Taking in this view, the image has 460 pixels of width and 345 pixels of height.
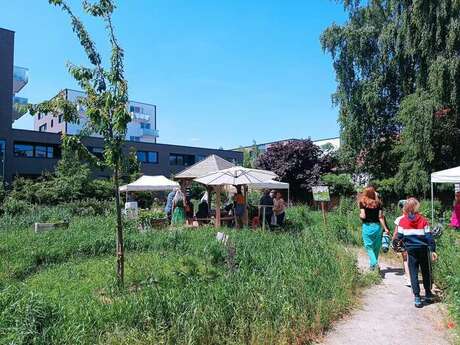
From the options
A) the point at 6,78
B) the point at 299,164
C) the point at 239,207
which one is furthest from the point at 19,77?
the point at 239,207

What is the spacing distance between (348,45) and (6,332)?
68.2 feet

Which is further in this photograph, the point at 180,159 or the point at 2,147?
the point at 180,159

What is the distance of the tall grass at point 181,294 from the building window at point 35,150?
33.3 meters

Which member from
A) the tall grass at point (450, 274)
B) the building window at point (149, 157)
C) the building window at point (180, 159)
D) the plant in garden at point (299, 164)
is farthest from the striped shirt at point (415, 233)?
the building window at point (180, 159)

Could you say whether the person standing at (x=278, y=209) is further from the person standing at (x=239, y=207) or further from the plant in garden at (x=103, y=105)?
the plant in garden at (x=103, y=105)

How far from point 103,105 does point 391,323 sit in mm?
4742

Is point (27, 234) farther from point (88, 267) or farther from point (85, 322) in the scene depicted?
point (85, 322)

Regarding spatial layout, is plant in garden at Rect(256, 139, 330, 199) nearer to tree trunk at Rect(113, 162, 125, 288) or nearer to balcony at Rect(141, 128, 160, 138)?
tree trunk at Rect(113, 162, 125, 288)

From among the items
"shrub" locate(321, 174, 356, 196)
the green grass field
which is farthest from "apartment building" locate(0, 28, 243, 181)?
the green grass field

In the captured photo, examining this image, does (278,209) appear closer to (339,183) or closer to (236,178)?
(236,178)

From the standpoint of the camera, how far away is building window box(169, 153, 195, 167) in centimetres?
5291

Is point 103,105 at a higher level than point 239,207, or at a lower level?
higher

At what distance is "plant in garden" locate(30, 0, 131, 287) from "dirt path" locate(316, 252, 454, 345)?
3.08m

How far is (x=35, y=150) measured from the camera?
132ft
